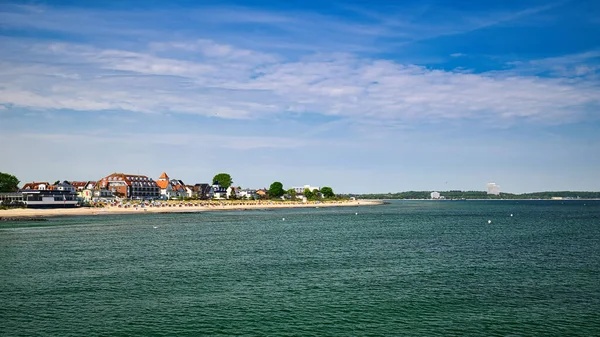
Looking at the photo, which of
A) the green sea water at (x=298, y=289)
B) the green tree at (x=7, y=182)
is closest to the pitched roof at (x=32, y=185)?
the green tree at (x=7, y=182)

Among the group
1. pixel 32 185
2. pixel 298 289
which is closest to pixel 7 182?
pixel 32 185

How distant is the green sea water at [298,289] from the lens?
26.0 m

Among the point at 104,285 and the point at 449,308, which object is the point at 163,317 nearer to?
the point at 104,285

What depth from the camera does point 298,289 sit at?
34562 millimetres

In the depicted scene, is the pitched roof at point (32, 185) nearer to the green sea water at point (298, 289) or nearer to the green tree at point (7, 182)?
the green tree at point (7, 182)

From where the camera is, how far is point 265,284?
36250 millimetres

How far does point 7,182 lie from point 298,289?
166m

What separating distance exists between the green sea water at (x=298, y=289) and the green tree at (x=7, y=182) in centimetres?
12149

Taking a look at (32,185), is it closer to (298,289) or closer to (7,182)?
(7,182)

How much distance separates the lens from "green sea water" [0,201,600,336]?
25969mm

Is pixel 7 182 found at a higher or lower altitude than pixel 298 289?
higher

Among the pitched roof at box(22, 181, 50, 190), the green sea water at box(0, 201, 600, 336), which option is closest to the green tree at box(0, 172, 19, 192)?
the pitched roof at box(22, 181, 50, 190)

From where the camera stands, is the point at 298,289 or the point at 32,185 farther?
the point at 32,185

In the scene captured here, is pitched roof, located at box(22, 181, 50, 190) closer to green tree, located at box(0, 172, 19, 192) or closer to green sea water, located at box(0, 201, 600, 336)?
green tree, located at box(0, 172, 19, 192)
